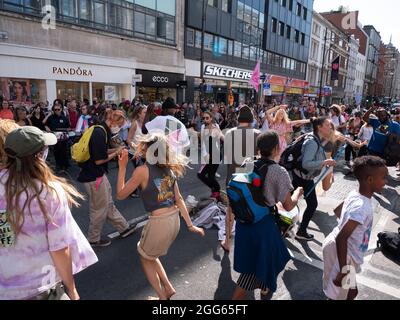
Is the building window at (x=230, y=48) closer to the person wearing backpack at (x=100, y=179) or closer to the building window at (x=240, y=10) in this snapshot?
the building window at (x=240, y=10)

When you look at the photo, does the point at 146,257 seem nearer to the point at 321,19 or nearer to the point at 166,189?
the point at 166,189

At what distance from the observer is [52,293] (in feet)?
5.80

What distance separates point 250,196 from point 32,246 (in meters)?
1.70

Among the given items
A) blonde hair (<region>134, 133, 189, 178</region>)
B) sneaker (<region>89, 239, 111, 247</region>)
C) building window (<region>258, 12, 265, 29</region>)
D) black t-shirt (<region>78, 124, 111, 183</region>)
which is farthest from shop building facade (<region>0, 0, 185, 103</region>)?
blonde hair (<region>134, 133, 189, 178</region>)

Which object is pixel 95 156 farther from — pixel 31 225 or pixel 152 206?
pixel 31 225

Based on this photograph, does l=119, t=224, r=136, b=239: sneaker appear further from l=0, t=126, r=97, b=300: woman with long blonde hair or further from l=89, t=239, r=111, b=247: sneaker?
l=0, t=126, r=97, b=300: woman with long blonde hair

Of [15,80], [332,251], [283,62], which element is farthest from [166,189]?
[283,62]

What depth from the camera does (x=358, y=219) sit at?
2.25 metres

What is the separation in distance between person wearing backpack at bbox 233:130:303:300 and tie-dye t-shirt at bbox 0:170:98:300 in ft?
5.33

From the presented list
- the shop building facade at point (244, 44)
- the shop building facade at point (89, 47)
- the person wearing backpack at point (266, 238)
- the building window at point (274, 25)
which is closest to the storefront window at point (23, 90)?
the shop building facade at point (89, 47)

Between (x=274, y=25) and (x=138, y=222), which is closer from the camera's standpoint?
(x=138, y=222)

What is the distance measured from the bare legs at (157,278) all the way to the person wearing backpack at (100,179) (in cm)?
155

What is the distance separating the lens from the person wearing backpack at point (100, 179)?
4.01m

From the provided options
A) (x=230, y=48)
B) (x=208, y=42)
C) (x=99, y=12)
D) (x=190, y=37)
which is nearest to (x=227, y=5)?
(x=230, y=48)
